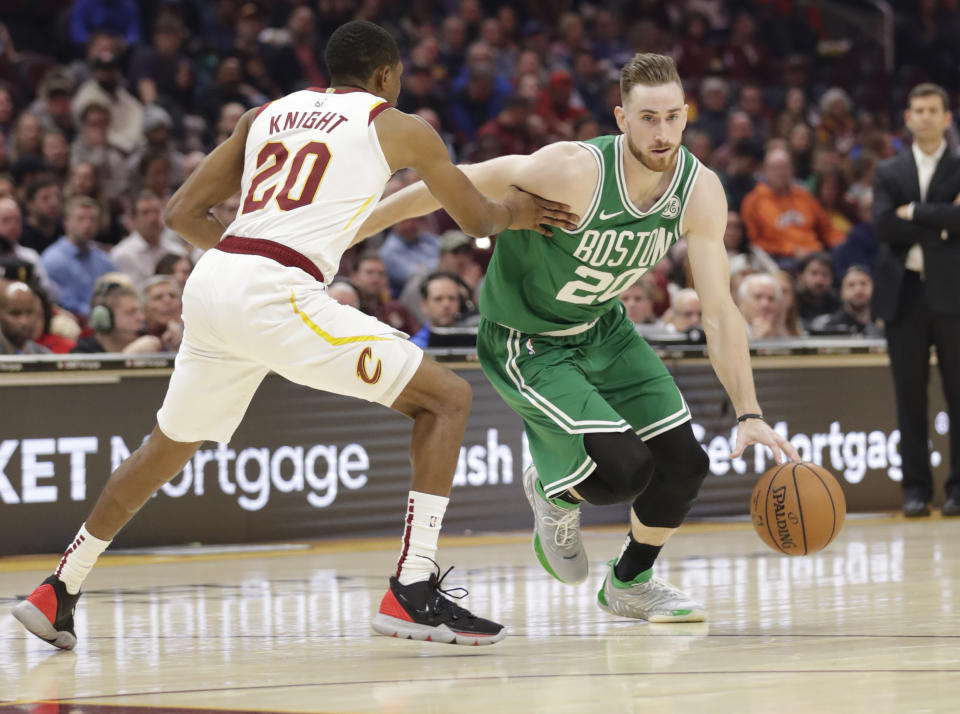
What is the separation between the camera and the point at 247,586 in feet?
22.4

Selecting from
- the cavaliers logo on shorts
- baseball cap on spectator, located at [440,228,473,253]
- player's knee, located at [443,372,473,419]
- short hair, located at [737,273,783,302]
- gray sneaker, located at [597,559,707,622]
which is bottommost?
gray sneaker, located at [597,559,707,622]

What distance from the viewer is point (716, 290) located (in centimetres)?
540

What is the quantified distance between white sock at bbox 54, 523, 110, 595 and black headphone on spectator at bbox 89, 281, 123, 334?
374 centimetres

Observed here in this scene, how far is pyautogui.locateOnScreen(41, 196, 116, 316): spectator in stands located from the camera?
10.4m

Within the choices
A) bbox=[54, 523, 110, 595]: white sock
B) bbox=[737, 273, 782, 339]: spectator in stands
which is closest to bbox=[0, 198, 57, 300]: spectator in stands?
bbox=[737, 273, 782, 339]: spectator in stands

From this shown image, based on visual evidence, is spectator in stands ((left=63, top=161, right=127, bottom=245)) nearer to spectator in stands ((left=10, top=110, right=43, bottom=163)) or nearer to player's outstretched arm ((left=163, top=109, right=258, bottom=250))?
spectator in stands ((left=10, top=110, right=43, bottom=163))

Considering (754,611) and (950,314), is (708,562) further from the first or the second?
(950,314)

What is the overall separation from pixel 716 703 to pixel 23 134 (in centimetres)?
911

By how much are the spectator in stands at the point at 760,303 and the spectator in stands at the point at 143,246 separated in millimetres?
3934

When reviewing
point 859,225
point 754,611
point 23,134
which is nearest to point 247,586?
point 754,611

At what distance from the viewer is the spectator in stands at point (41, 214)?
1074 cm

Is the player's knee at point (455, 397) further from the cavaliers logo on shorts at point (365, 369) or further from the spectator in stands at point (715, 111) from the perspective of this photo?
the spectator in stands at point (715, 111)

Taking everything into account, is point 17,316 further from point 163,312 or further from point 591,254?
point 591,254

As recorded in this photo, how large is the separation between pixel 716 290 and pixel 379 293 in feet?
17.9
